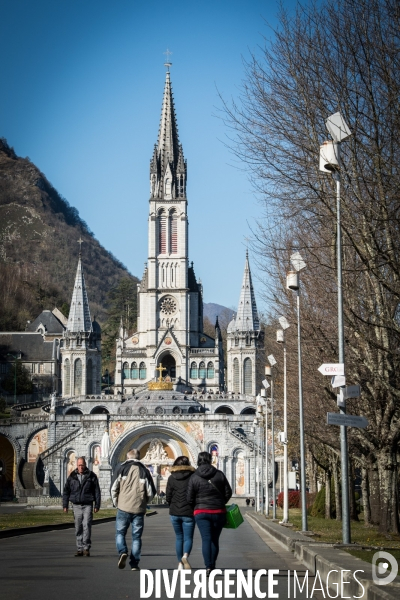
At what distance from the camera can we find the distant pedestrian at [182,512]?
678 inches

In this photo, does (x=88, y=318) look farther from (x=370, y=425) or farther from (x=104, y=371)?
(x=370, y=425)

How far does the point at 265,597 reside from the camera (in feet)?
46.6

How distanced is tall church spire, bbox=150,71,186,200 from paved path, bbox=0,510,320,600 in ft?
337

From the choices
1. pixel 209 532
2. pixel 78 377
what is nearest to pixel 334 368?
pixel 209 532

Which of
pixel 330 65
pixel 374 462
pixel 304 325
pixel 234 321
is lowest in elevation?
pixel 374 462

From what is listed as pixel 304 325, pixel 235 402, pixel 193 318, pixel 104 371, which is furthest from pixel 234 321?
pixel 304 325

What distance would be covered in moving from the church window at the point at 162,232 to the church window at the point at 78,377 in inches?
633

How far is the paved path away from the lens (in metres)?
14.6

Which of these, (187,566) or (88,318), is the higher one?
(88,318)

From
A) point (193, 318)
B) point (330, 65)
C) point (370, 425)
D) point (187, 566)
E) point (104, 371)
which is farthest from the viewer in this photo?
point (104, 371)

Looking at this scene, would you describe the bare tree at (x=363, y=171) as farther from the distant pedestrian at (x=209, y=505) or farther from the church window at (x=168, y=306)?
the church window at (x=168, y=306)

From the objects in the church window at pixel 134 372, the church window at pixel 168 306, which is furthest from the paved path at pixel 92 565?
the church window at pixel 168 306

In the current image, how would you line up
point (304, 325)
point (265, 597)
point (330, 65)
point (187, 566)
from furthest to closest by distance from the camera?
point (304, 325) < point (330, 65) < point (187, 566) < point (265, 597)

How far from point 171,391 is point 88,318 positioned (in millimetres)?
21064
